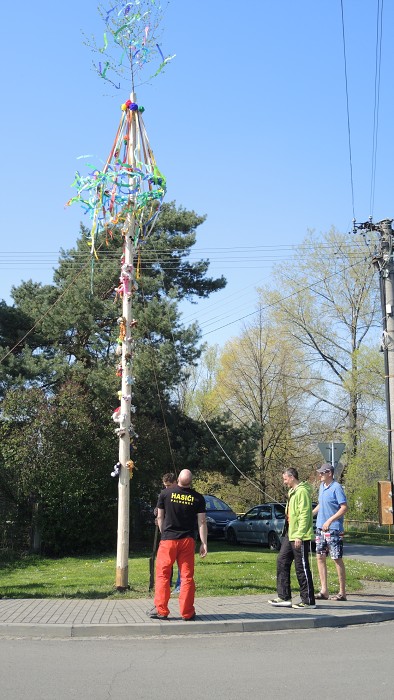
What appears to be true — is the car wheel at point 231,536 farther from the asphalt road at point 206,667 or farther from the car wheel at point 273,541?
the asphalt road at point 206,667

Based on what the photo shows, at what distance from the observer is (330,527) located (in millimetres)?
11336

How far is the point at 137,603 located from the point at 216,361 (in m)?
44.9

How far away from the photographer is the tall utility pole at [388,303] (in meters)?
15.1

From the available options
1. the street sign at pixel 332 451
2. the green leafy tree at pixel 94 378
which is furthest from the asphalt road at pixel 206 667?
the green leafy tree at pixel 94 378

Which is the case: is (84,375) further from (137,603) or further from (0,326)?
(137,603)

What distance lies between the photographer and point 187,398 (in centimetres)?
5528

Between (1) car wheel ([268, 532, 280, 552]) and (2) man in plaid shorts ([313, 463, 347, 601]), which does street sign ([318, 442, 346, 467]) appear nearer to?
(2) man in plaid shorts ([313, 463, 347, 601])

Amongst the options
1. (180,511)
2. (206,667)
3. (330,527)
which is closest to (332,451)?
(330,527)

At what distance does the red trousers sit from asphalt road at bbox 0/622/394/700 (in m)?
0.53

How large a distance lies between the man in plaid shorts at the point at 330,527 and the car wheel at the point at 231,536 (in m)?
13.6

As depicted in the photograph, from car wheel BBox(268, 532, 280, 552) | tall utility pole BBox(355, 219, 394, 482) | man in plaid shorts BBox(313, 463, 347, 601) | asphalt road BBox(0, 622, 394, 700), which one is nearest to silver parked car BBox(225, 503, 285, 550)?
car wheel BBox(268, 532, 280, 552)

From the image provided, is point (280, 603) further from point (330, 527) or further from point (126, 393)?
point (126, 393)

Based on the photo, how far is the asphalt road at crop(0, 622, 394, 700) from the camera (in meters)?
6.16

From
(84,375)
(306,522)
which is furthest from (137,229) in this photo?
(84,375)
